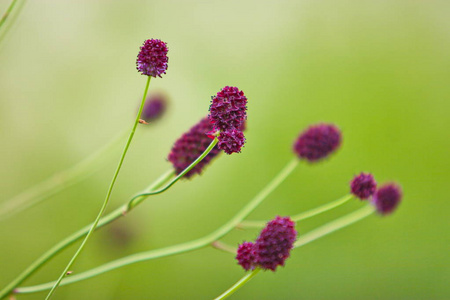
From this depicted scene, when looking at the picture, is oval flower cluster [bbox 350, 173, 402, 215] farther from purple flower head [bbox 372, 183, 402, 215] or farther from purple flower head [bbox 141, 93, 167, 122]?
purple flower head [bbox 141, 93, 167, 122]

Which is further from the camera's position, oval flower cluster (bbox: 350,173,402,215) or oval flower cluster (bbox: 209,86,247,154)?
oval flower cluster (bbox: 350,173,402,215)

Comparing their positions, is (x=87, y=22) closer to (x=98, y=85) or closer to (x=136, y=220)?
(x=98, y=85)

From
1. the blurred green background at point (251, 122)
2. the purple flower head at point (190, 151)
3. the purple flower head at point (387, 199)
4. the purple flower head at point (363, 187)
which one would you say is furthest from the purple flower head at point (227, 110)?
the blurred green background at point (251, 122)

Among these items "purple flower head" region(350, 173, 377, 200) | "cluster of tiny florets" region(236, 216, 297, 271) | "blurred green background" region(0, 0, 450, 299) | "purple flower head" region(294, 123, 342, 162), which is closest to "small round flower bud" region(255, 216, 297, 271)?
"cluster of tiny florets" region(236, 216, 297, 271)

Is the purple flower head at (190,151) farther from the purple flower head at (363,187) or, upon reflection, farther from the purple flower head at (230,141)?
the purple flower head at (363,187)

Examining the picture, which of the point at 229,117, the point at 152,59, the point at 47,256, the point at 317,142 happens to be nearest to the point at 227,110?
the point at 229,117

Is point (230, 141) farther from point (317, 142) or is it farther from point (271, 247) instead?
point (317, 142)

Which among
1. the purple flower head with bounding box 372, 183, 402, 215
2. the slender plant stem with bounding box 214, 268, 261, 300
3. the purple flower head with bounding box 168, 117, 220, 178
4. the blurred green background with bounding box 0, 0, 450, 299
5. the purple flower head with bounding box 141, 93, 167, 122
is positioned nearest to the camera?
the slender plant stem with bounding box 214, 268, 261, 300
